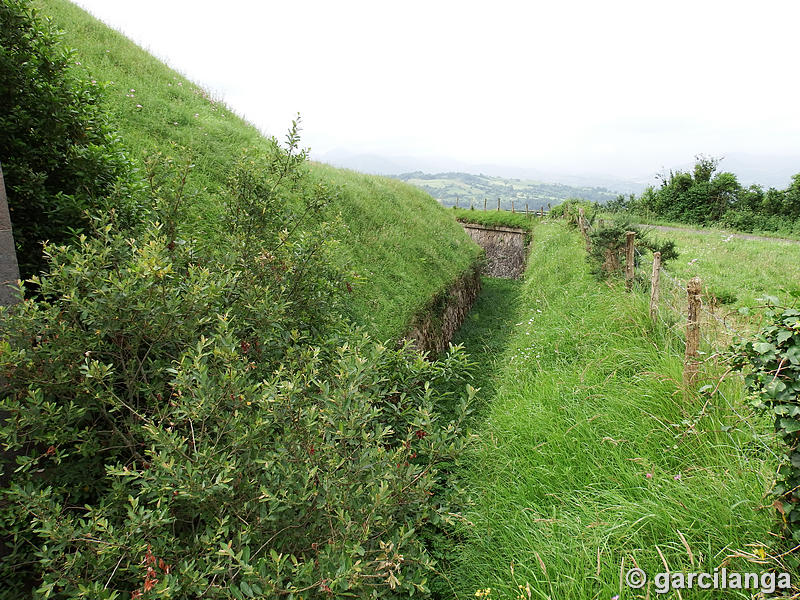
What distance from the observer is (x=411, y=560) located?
2.50 m

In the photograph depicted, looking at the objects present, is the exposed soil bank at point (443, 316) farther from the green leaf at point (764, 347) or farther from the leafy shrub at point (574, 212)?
the green leaf at point (764, 347)

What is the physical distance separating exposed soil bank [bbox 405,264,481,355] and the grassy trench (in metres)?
3.15

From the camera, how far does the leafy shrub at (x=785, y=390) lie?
7.77 ft

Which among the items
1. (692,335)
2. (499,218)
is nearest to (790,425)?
(692,335)

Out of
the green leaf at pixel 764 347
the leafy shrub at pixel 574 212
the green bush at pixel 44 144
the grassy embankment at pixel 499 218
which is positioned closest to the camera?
the green leaf at pixel 764 347

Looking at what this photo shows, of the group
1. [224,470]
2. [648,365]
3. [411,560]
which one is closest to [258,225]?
[224,470]

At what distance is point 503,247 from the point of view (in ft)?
92.5

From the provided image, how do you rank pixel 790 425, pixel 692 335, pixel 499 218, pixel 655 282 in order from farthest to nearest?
pixel 499 218, pixel 655 282, pixel 692 335, pixel 790 425

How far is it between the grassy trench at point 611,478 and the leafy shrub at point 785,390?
29cm

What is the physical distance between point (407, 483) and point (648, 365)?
4.25 m

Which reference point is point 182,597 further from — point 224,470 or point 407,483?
point 407,483

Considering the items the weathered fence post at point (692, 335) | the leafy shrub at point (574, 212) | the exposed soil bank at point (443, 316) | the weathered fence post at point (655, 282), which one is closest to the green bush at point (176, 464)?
the weathered fence post at point (692, 335)

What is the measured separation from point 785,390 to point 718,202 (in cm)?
3426

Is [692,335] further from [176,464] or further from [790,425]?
[176,464]
